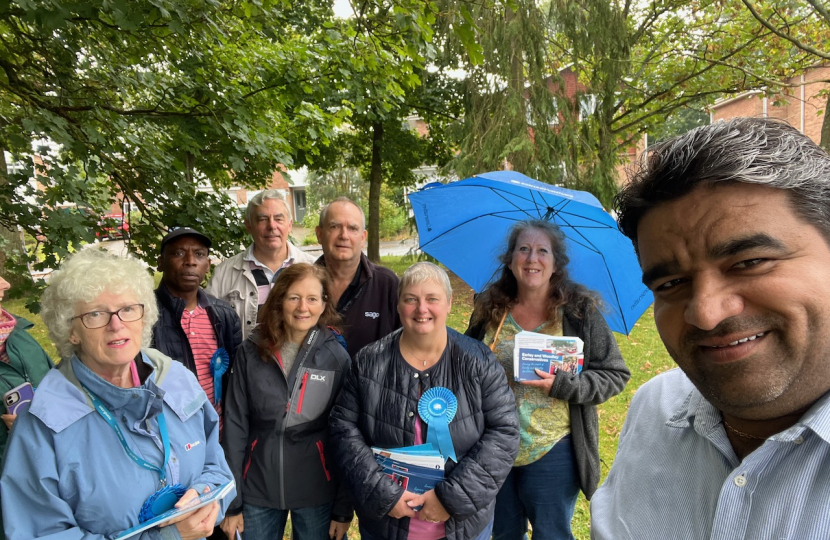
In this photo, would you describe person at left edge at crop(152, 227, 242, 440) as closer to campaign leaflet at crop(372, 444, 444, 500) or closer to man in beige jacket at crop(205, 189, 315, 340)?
man in beige jacket at crop(205, 189, 315, 340)

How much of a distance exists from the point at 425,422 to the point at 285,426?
2.43ft

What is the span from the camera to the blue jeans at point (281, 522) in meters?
2.44

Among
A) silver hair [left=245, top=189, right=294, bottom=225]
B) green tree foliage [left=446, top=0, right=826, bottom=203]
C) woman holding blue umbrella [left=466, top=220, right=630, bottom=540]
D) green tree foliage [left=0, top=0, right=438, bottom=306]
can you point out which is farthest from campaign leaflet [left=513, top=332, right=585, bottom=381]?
green tree foliage [left=446, top=0, right=826, bottom=203]

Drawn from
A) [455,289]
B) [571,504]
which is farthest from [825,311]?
[455,289]

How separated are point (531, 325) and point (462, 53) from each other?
286 inches

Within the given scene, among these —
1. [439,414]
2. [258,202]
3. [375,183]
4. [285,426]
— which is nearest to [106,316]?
[285,426]

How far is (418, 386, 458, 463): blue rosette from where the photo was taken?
2189mm

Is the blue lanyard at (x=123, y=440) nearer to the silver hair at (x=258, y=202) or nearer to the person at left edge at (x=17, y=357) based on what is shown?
the person at left edge at (x=17, y=357)

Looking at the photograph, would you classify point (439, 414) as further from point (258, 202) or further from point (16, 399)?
point (258, 202)

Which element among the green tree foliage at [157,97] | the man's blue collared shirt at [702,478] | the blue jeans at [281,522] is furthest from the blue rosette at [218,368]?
the man's blue collared shirt at [702,478]

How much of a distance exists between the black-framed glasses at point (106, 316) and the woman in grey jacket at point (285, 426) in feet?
2.20

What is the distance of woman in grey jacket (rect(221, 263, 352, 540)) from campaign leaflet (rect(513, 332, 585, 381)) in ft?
3.10

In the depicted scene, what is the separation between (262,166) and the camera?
4305mm

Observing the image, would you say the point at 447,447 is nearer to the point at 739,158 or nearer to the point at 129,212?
the point at 739,158
